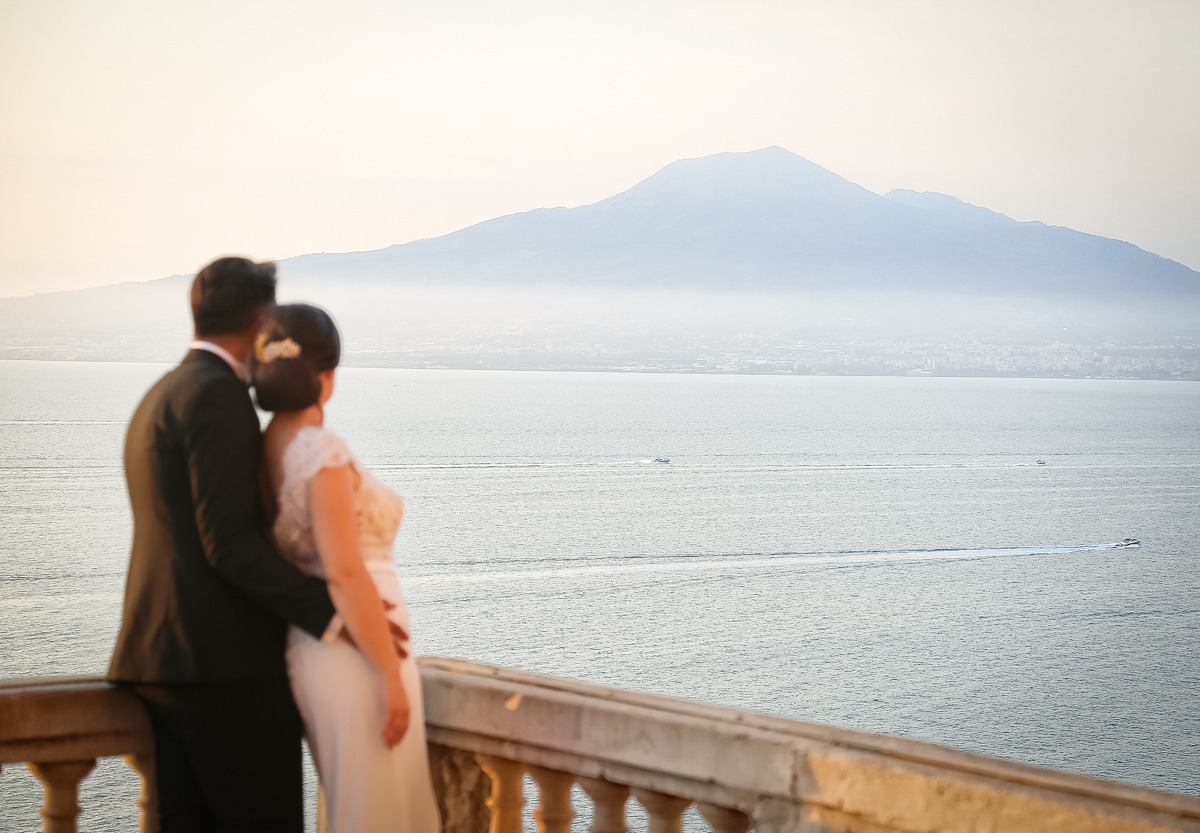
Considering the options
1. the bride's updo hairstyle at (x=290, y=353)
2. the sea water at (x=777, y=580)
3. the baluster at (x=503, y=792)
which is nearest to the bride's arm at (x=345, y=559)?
the bride's updo hairstyle at (x=290, y=353)

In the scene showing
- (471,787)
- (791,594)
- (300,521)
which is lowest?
(791,594)

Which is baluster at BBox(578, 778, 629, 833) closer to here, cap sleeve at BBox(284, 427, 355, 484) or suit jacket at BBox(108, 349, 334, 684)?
suit jacket at BBox(108, 349, 334, 684)

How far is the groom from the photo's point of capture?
270 cm

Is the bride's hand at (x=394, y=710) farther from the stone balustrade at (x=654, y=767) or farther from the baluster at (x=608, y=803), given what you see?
the baluster at (x=608, y=803)

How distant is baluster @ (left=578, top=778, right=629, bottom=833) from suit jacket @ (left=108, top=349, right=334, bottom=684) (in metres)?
0.71

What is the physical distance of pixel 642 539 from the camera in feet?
214

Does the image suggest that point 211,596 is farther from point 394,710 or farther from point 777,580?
point 777,580

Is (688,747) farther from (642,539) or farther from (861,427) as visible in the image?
(861,427)

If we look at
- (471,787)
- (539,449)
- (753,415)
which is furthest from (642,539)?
(753,415)

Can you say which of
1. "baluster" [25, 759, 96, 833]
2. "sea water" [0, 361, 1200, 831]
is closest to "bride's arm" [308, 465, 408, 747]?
"baluster" [25, 759, 96, 833]

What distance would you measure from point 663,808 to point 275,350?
1305 mm

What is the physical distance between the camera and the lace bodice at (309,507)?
2775mm

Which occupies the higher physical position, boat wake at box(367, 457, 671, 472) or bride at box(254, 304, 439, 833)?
bride at box(254, 304, 439, 833)

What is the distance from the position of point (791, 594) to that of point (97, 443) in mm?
65499
